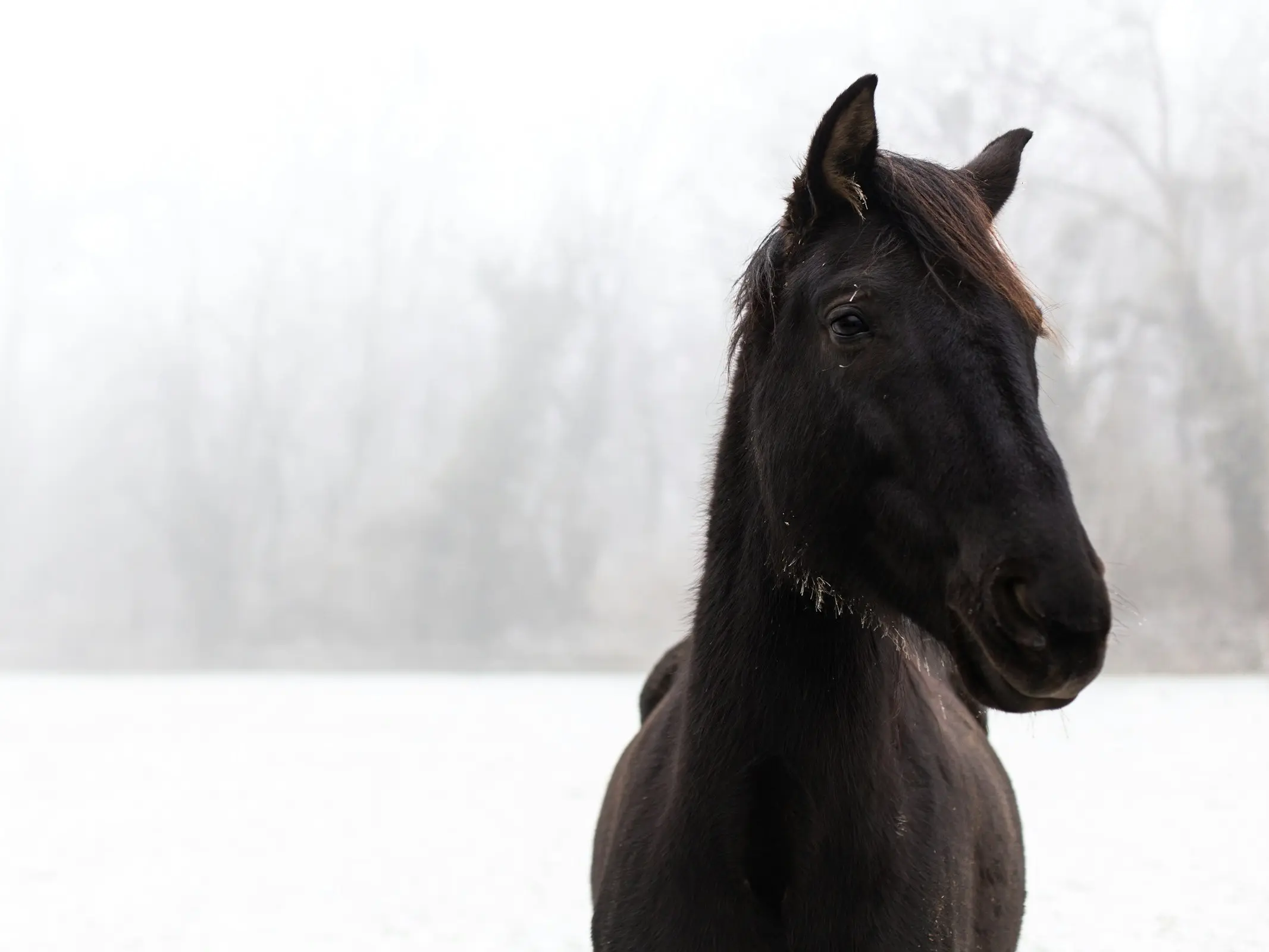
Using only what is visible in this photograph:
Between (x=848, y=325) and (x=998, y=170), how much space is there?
677mm

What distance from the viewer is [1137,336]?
634 inches

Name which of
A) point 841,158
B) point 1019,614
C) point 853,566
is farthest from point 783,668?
point 841,158

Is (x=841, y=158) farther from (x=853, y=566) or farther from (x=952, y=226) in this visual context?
(x=853, y=566)

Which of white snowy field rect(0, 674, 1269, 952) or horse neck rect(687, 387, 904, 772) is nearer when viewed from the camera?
horse neck rect(687, 387, 904, 772)

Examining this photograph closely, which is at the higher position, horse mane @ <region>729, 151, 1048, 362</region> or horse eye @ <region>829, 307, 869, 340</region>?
horse mane @ <region>729, 151, 1048, 362</region>

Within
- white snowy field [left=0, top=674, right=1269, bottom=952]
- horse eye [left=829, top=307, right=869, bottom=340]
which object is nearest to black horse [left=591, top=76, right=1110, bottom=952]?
horse eye [left=829, top=307, right=869, bottom=340]

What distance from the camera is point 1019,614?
4.02 feet

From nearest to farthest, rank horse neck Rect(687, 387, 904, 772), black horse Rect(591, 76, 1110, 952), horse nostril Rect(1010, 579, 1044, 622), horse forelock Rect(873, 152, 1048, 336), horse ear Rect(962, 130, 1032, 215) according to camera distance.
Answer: horse nostril Rect(1010, 579, 1044, 622), black horse Rect(591, 76, 1110, 952), horse forelock Rect(873, 152, 1048, 336), horse neck Rect(687, 387, 904, 772), horse ear Rect(962, 130, 1032, 215)

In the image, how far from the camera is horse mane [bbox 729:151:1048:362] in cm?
155

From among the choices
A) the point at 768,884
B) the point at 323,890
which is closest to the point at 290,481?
the point at 323,890

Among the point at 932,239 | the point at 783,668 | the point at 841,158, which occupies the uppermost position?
the point at 841,158

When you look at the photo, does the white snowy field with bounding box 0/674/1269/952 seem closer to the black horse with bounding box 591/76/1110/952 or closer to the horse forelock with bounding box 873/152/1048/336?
the black horse with bounding box 591/76/1110/952

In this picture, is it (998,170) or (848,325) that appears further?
(998,170)

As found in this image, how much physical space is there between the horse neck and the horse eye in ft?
1.11
